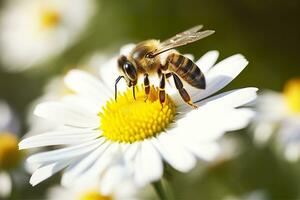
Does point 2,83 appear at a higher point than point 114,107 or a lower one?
higher

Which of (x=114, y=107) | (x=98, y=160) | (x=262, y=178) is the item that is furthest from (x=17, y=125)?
(x=98, y=160)

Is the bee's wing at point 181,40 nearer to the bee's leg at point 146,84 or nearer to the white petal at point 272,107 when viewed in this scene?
the bee's leg at point 146,84

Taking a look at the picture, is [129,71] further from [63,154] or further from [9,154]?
[9,154]

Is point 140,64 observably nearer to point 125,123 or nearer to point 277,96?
point 125,123

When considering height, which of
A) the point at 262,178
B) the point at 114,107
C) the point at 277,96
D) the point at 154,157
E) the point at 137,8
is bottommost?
the point at 262,178

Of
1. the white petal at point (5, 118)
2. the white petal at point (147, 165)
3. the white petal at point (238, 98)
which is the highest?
the white petal at point (5, 118)

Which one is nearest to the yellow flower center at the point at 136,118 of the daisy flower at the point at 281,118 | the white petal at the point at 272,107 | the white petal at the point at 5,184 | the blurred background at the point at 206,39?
the white petal at the point at 5,184
